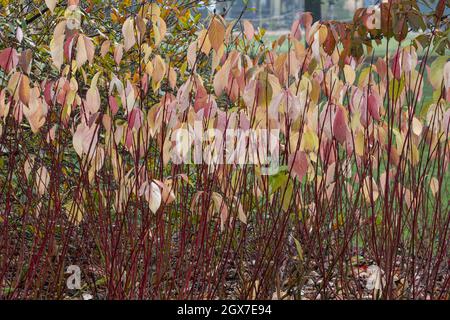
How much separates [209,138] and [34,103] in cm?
46

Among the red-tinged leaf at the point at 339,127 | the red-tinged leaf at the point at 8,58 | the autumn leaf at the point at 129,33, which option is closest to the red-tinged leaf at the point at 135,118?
→ the autumn leaf at the point at 129,33

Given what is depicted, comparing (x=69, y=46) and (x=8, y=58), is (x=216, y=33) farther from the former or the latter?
(x=8, y=58)

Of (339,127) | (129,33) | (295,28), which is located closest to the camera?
(339,127)

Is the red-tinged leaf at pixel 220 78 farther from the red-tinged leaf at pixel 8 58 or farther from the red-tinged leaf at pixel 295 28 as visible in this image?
the red-tinged leaf at pixel 8 58

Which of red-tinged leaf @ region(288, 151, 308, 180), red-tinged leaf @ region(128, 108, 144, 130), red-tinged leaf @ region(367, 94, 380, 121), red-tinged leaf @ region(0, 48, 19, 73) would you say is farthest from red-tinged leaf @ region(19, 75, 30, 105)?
red-tinged leaf @ region(367, 94, 380, 121)

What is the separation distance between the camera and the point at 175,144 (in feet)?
6.04

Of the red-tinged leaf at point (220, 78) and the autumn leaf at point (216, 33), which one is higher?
the autumn leaf at point (216, 33)

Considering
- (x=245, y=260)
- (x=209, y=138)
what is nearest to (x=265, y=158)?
(x=209, y=138)

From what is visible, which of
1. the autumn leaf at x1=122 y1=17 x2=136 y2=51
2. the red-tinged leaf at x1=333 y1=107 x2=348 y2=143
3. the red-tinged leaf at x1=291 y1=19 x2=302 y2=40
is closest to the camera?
the red-tinged leaf at x1=333 y1=107 x2=348 y2=143

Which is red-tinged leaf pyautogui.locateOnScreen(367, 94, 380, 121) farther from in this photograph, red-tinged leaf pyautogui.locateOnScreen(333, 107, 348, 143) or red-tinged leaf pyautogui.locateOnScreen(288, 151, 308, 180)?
red-tinged leaf pyautogui.locateOnScreen(288, 151, 308, 180)

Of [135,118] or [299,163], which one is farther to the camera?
[135,118]

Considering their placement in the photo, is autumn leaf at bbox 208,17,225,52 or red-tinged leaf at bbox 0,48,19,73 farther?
red-tinged leaf at bbox 0,48,19,73

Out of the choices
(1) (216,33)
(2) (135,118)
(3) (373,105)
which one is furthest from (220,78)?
(3) (373,105)
